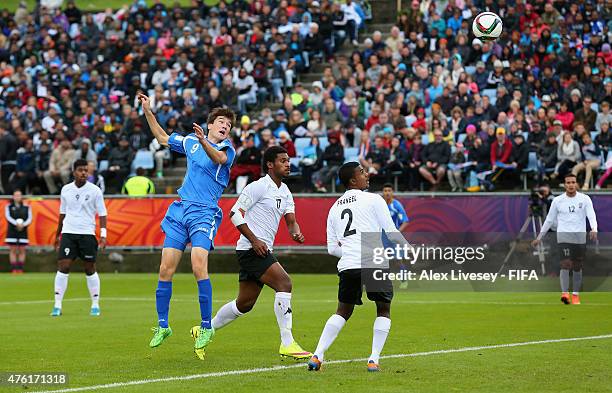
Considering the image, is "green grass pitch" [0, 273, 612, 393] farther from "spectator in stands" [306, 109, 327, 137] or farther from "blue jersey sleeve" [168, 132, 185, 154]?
"spectator in stands" [306, 109, 327, 137]

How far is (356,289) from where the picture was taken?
11.0m

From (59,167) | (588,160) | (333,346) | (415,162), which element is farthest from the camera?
(59,167)

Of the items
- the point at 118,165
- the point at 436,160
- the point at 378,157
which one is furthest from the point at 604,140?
the point at 118,165

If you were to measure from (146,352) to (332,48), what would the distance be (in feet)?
83.6

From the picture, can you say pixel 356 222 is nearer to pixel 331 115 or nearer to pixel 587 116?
pixel 587 116

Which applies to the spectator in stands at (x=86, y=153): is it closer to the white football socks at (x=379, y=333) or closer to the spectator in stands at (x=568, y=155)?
the spectator in stands at (x=568, y=155)

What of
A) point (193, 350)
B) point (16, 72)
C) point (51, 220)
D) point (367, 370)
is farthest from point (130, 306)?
point (16, 72)

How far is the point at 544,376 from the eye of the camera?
10719 millimetres

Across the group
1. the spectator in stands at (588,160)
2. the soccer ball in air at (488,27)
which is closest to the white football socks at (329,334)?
the soccer ball in air at (488,27)

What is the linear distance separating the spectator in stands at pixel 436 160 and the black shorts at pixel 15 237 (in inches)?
434

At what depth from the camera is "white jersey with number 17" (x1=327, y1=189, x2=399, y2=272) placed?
11.0 m

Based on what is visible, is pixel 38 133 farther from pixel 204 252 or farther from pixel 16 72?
pixel 204 252

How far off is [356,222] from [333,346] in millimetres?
2753

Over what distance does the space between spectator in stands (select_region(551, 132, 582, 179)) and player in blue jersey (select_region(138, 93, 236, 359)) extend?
1684 centimetres
